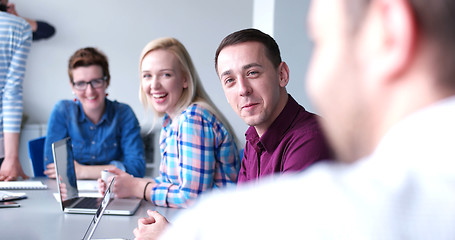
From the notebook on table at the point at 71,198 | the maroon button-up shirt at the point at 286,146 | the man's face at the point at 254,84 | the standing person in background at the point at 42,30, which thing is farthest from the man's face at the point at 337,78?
the standing person in background at the point at 42,30

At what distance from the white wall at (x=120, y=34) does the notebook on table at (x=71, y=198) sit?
3.11 m

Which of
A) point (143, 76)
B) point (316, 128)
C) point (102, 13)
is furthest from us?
point (102, 13)

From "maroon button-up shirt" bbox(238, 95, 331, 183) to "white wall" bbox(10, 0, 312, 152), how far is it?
3.32 m

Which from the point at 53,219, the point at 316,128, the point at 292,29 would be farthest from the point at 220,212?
the point at 292,29

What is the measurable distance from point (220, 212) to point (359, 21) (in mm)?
187

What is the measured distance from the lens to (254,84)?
1724mm

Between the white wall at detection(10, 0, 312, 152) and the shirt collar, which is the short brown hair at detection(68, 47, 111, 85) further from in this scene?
the white wall at detection(10, 0, 312, 152)

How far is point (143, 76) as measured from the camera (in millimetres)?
2385

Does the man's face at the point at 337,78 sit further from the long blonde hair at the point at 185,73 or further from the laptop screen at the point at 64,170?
the long blonde hair at the point at 185,73

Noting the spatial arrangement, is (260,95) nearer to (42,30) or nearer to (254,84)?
(254,84)

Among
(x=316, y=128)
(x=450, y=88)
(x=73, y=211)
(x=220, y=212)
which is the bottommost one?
(x=73, y=211)

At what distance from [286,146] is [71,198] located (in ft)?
3.06

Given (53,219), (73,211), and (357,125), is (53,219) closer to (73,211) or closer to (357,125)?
(73,211)

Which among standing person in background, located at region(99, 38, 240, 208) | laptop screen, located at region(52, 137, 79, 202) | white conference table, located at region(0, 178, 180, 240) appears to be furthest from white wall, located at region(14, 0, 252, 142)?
white conference table, located at region(0, 178, 180, 240)
